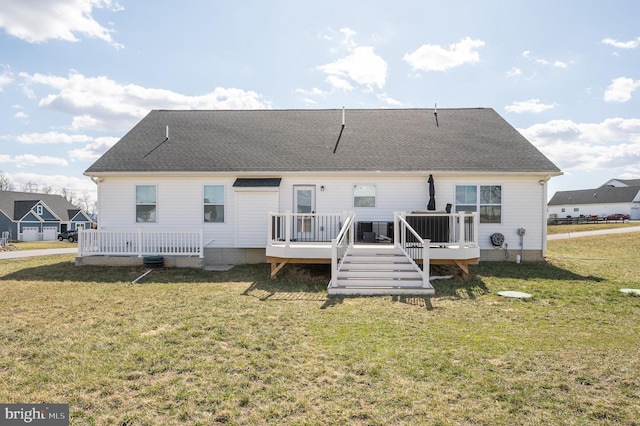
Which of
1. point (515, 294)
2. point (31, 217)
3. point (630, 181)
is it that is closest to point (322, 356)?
point (515, 294)

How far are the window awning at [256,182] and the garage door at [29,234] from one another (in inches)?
1877

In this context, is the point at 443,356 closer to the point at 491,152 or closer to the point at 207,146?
the point at 491,152

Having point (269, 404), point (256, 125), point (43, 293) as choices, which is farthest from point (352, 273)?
point (256, 125)

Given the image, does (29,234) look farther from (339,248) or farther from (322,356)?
(322,356)

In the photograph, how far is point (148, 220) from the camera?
1301cm

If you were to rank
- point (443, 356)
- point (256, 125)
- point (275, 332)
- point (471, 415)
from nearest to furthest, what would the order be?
point (471, 415)
point (443, 356)
point (275, 332)
point (256, 125)

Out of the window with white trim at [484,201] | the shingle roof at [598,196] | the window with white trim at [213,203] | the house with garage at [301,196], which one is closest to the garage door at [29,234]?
the house with garage at [301,196]

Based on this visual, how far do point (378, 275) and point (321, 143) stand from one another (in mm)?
6760

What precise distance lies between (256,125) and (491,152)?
9477 mm

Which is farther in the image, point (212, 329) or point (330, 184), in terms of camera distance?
point (330, 184)

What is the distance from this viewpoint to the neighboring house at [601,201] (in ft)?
177

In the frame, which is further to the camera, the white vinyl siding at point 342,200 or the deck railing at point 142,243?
the white vinyl siding at point 342,200

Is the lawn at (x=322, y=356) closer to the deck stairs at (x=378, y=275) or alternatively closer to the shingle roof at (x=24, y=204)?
the deck stairs at (x=378, y=275)

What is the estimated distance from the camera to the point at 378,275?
890 centimetres
